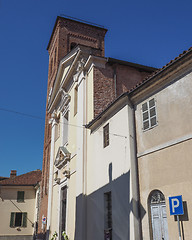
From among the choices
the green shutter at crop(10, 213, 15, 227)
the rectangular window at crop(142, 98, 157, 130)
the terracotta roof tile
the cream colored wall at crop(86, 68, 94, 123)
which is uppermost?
the cream colored wall at crop(86, 68, 94, 123)

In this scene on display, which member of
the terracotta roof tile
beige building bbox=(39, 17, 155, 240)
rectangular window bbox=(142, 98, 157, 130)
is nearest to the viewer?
rectangular window bbox=(142, 98, 157, 130)

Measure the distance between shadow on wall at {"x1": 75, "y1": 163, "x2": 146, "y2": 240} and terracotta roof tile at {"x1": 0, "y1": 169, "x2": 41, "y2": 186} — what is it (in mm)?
18896

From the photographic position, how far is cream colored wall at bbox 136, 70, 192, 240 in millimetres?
7027

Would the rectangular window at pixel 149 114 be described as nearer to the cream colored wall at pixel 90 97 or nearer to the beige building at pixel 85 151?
the beige building at pixel 85 151

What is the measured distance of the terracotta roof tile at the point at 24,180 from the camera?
3006cm

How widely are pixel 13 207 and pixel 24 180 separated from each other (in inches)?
123

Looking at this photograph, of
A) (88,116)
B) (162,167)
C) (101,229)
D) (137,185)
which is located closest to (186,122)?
(162,167)

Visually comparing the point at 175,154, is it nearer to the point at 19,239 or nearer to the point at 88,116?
the point at 88,116

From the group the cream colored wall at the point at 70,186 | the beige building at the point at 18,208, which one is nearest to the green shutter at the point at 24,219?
the beige building at the point at 18,208

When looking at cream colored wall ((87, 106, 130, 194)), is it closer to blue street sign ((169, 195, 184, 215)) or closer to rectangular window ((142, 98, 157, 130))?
rectangular window ((142, 98, 157, 130))

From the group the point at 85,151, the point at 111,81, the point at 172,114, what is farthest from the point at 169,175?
the point at 111,81

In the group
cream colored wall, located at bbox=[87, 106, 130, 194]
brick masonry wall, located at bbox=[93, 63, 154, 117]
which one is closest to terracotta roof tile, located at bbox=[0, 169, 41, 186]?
brick masonry wall, located at bbox=[93, 63, 154, 117]

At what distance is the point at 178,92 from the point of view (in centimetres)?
774

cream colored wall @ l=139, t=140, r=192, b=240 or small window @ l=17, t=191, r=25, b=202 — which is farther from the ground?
small window @ l=17, t=191, r=25, b=202
